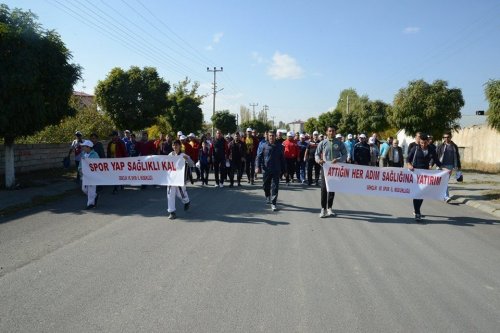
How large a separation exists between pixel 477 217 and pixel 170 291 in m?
8.17

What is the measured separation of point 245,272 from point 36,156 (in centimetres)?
1467

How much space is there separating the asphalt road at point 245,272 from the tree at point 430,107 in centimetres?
1525

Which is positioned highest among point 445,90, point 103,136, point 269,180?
point 445,90

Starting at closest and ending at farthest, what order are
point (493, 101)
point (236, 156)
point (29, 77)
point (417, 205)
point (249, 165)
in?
1. point (417, 205)
2. point (29, 77)
3. point (236, 156)
4. point (249, 165)
5. point (493, 101)

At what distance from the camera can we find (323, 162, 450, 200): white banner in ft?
31.1

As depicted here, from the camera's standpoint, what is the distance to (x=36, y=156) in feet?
55.6

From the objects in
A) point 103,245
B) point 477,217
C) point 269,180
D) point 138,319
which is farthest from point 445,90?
point 138,319

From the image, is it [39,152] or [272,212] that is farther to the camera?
[39,152]

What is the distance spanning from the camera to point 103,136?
87.6 ft

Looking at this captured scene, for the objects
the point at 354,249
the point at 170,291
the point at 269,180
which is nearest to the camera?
the point at 170,291

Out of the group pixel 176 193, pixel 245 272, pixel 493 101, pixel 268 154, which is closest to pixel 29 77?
pixel 176 193

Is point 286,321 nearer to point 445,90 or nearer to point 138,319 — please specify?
point 138,319

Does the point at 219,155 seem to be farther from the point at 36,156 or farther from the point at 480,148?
the point at 480,148

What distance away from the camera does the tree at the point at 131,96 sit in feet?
85.5
